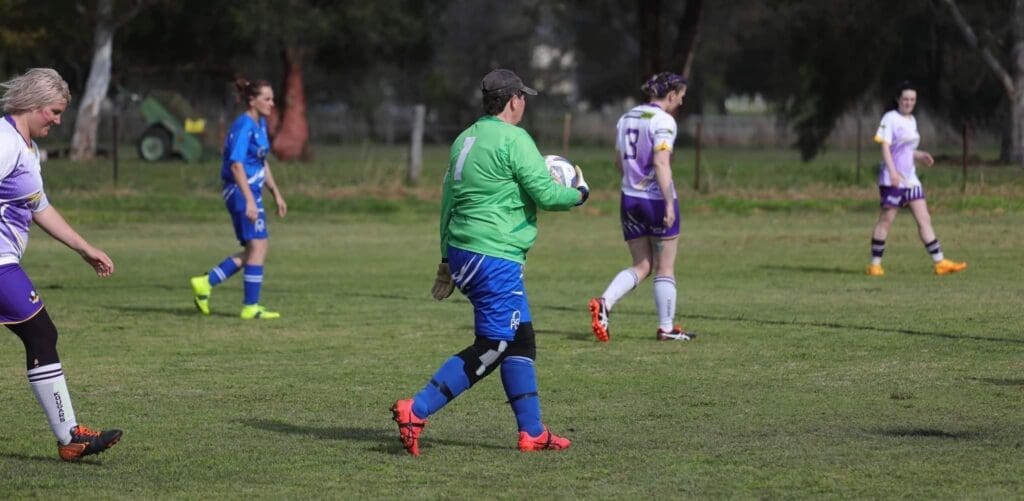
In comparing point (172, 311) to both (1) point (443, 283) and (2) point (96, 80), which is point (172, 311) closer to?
(1) point (443, 283)

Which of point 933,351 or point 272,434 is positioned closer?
point 272,434

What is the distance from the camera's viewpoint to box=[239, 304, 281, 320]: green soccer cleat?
532 inches

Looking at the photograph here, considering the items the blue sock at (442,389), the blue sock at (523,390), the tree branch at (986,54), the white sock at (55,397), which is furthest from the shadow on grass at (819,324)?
the tree branch at (986,54)

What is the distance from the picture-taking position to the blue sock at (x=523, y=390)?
7500mm

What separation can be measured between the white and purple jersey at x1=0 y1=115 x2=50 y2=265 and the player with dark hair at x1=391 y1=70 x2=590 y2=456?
1870 millimetres

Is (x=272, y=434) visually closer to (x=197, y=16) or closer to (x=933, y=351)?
(x=933, y=351)

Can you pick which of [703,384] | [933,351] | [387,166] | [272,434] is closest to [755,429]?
[703,384]

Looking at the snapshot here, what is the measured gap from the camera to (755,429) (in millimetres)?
8078

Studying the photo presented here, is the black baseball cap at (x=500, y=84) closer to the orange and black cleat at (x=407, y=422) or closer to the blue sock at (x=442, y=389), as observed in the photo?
the blue sock at (x=442, y=389)

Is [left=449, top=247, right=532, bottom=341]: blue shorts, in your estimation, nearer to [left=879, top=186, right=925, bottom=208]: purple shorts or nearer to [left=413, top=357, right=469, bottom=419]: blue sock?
[left=413, top=357, right=469, bottom=419]: blue sock

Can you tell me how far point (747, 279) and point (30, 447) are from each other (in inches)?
389

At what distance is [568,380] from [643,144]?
2.32 m

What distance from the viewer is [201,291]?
543 inches

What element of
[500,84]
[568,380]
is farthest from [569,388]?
[500,84]
